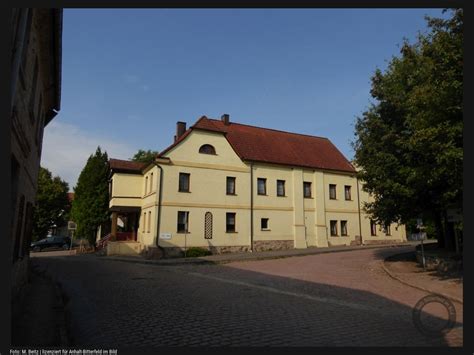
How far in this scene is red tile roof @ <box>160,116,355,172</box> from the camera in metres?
30.1

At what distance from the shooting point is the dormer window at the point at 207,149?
2747 centimetres

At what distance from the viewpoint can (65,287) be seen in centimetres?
1268

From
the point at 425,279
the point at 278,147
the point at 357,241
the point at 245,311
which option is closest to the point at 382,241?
the point at 357,241

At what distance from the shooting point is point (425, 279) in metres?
13.4

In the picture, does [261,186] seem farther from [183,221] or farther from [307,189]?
[183,221]

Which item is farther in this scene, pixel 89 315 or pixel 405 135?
pixel 405 135

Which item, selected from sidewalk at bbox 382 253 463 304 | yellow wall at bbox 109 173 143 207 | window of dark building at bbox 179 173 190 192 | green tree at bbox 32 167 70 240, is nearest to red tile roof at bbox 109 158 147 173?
yellow wall at bbox 109 173 143 207

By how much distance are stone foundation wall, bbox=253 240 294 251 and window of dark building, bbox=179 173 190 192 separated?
22.3 ft

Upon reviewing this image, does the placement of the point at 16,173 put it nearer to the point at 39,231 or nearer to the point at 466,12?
the point at 466,12

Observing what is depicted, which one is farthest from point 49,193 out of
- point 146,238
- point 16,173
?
point 16,173

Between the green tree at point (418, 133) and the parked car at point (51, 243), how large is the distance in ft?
119

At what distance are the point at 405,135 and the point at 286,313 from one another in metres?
11.8

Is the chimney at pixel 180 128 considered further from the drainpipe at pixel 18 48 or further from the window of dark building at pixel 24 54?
the drainpipe at pixel 18 48

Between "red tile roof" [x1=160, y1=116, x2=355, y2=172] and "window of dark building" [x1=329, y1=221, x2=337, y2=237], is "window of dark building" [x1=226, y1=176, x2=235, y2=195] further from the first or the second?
"window of dark building" [x1=329, y1=221, x2=337, y2=237]
